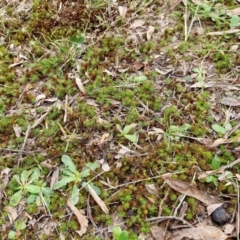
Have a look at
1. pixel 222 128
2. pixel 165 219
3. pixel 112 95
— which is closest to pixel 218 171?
pixel 222 128

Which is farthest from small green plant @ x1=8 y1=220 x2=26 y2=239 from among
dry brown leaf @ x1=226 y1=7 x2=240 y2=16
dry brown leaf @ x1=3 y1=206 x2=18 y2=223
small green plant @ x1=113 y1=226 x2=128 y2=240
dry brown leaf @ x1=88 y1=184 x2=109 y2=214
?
dry brown leaf @ x1=226 y1=7 x2=240 y2=16

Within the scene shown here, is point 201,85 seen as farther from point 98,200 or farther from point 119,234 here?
point 119,234

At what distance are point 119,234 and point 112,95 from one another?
990 mm

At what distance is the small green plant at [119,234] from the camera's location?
77.8 inches

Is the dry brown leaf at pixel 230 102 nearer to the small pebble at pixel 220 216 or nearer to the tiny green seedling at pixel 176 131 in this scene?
the tiny green seedling at pixel 176 131

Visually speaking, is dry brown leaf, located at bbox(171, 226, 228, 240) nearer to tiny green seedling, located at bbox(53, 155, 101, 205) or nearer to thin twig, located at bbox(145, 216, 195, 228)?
thin twig, located at bbox(145, 216, 195, 228)

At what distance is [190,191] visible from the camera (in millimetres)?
2127

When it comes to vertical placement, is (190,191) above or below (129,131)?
below

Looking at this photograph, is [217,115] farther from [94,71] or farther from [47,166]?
[47,166]

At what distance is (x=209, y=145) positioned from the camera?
2.29m

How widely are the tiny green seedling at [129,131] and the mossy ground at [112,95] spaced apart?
3 centimetres

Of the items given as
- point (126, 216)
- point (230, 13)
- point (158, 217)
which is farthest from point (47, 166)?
point (230, 13)

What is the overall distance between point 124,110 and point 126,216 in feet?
2.44

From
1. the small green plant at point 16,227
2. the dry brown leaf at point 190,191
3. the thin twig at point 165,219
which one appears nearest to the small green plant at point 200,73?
the dry brown leaf at point 190,191
